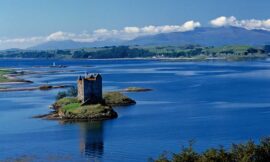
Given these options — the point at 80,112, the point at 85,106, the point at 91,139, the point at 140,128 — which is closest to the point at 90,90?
the point at 85,106

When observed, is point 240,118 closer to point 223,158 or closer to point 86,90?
point 86,90

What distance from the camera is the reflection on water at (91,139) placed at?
50.8 meters

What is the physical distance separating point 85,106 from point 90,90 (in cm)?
343

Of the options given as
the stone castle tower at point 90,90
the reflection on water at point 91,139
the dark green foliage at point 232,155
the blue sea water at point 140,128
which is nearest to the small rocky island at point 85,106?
the stone castle tower at point 90,90

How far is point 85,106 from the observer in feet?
235

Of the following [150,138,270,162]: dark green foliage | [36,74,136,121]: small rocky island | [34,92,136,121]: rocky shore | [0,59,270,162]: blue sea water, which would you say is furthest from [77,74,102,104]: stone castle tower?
[150,138,270,162]: dark green foliage

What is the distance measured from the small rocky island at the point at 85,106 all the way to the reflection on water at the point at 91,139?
3.12 m

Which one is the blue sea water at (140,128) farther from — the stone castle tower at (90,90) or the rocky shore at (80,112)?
the stone castle tower at (90,90)

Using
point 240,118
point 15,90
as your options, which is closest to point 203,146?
point 240,118

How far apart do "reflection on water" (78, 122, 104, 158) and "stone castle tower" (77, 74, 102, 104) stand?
24.4ft

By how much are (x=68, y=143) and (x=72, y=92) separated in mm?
34347

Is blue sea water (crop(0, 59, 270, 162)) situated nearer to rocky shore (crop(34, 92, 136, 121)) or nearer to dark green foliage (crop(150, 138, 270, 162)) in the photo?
rocky shore (crop(34, 92, 136, 121))

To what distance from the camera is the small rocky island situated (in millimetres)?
69812

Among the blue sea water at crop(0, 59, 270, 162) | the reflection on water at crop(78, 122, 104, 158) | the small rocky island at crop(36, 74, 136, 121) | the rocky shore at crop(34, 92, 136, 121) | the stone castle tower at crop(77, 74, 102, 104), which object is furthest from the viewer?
the stone castle tower at crop(77, 74, 102, 104)
